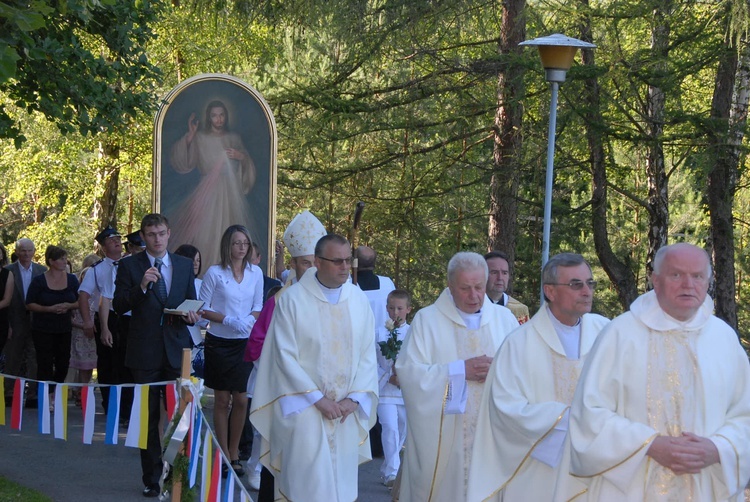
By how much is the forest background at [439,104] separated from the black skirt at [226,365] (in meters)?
2.57

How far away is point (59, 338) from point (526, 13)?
7.06 meters

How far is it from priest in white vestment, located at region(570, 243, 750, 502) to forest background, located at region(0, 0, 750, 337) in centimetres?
397

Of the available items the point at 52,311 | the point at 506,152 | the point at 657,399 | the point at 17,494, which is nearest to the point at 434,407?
the point at 657,399

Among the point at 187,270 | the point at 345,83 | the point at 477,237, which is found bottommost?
the point at 187,270

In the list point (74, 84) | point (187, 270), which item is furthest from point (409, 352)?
point (74, 84)

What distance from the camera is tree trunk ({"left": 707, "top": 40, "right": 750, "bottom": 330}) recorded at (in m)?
12.6

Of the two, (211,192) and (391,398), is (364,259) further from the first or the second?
(211,192)

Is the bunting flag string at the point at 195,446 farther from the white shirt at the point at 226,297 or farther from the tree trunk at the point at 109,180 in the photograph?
the tree trunk at the point at 109,180

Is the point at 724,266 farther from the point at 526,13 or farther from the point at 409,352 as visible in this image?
the point at 409,352

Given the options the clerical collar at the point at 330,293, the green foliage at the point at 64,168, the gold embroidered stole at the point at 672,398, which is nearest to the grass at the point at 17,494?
the clerical collar at the point at 330,293

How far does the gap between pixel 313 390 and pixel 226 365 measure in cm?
221

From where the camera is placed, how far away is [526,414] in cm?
525

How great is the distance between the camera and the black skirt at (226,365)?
8.41 meters

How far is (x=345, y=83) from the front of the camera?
16812 mm
